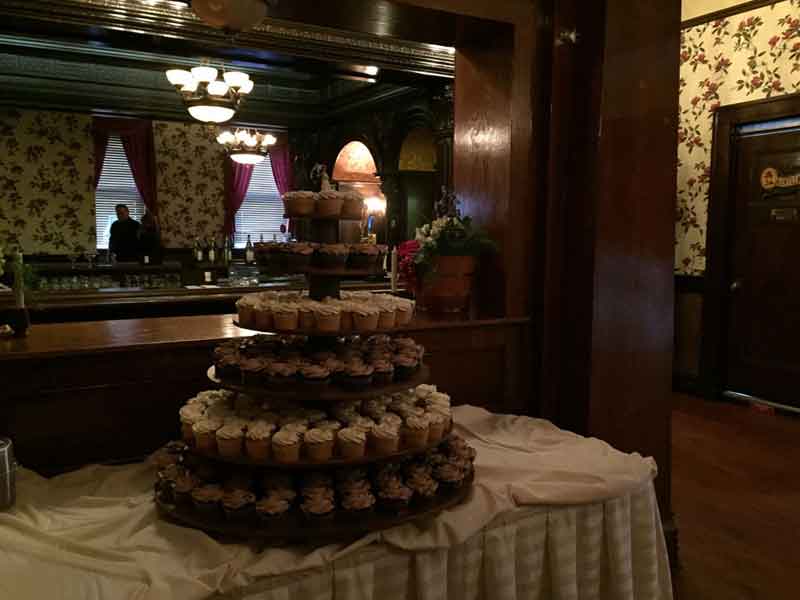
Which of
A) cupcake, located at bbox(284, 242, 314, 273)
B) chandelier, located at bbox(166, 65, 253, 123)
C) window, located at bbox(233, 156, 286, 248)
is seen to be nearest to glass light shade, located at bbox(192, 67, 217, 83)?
chandelier, located at bbox(166, 65, 253, 123)

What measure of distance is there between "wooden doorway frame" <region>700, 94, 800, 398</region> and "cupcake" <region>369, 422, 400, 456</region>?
4.57 m

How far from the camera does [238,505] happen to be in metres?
1.67

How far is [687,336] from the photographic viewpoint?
228 inches

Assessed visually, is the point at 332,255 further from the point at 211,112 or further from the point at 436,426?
the point at 211,112

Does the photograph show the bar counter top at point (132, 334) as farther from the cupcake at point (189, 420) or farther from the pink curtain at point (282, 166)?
the pink curtain at point (282, 166)

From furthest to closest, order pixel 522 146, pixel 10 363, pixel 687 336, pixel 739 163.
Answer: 1. pixel 687 336
2. pixel 739 163
3. pixel 522 146
4. pixel 10 363

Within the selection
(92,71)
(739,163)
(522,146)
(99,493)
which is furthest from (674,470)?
(92,71)

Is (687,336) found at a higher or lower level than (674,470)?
higher

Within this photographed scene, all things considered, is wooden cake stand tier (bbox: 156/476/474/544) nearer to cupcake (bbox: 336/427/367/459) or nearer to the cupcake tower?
cupcake (bbox: 336/427/367/459)

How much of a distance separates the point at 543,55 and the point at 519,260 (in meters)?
0.93

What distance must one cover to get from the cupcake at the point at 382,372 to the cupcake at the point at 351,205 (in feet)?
1.43

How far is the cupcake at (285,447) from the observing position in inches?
67.0

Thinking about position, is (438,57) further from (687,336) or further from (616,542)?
(616,542)

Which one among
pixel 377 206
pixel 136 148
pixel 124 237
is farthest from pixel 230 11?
pixel 136 148
